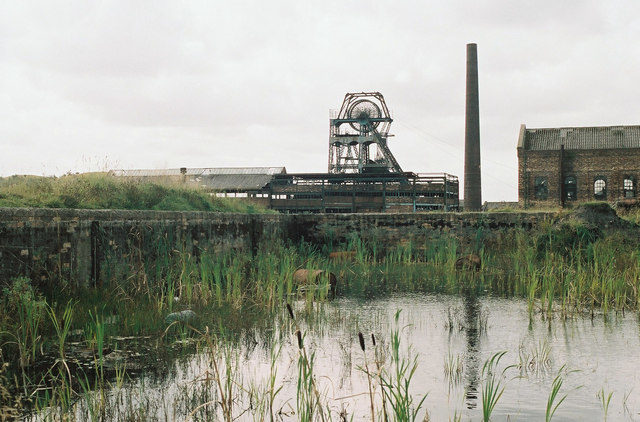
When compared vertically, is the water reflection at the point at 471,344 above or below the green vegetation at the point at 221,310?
below

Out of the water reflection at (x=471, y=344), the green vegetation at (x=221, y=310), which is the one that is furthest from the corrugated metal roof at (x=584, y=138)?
the water reflection at (x=471, y=344)

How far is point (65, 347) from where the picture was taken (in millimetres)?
5500

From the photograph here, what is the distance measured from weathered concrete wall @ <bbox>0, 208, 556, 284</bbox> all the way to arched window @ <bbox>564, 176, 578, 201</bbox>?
18185 millimetres

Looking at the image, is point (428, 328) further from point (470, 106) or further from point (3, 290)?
point (470, 106)

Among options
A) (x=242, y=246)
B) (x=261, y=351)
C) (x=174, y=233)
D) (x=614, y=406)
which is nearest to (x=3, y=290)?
(x=261, y=351)

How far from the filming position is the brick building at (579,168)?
3094 centimetres

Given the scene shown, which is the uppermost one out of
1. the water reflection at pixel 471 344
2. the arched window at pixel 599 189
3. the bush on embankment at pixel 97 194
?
the arched window at pixel 599 189

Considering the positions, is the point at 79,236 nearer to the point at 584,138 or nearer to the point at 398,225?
the point at 398,225

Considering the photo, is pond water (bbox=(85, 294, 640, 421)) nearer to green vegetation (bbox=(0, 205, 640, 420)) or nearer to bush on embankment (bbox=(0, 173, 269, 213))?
green vegetation (bbox=(0, 205, 640, 420))

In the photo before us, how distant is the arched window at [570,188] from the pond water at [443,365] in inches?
1021

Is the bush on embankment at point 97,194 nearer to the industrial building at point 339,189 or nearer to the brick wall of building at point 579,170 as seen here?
the industrial building at point 339,189

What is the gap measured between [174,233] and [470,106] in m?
21.5

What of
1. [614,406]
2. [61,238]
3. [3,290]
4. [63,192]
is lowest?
[614,406]

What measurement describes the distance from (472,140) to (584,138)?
26.3ft
